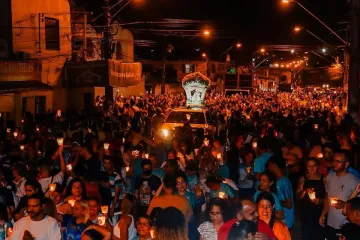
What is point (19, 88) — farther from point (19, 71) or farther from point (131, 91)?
point (131, 91)

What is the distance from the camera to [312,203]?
852 cm

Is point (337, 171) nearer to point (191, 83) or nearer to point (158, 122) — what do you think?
point (158, 122)

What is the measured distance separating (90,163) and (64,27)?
18947 mm

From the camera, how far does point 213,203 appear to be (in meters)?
6.42

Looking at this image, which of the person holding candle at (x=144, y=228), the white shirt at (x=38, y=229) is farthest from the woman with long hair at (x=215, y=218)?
the white shirt at (x=38, y=229)

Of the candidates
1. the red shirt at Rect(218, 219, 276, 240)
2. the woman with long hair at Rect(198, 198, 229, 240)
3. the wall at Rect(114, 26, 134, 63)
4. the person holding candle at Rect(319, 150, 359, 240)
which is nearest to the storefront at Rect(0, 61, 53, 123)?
the person holding candle at Rect(319, 150, 359, 240)

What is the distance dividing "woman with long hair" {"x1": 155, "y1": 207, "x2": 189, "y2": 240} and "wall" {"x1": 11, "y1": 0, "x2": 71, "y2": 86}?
20915mm

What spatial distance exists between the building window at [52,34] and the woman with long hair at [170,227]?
76.8 feet

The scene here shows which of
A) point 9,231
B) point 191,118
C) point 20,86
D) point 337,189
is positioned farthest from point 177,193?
point 20,86

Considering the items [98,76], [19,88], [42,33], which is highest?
[42,33]

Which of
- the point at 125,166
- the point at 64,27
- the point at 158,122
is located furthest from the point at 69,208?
the point at 64,27

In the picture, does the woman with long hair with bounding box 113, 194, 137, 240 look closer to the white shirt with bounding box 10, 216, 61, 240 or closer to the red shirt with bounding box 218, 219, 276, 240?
the white shirt with bounding box 10, 216, 61, 240

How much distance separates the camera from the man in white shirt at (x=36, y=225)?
6.57 meters

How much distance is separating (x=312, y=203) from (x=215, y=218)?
2548 millimetres
